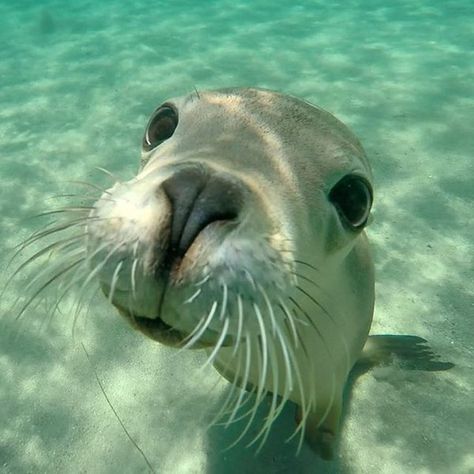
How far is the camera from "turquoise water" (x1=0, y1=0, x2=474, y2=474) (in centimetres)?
279

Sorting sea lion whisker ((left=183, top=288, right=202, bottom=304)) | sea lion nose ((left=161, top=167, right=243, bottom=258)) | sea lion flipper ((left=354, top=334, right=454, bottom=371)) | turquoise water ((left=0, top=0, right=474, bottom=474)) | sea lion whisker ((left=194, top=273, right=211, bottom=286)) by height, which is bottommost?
turquoise water ((left=0, top=0, right=474, bottom=474))

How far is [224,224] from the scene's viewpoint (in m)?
1.40

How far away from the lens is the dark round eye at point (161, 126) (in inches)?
86.7

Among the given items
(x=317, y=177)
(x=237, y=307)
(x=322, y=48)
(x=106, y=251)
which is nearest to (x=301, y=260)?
(x=317, y=177)

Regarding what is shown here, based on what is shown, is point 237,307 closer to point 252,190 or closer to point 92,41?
point 252,190

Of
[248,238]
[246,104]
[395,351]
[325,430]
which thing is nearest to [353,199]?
[246,104]

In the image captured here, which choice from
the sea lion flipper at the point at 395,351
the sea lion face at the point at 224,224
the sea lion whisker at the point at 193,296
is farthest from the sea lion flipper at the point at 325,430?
the sea lion whisker at the point at 193,296

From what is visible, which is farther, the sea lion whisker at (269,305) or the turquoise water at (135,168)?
the turquoise water at (135,168)

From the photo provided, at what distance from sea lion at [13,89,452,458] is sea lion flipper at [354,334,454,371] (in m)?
0.46

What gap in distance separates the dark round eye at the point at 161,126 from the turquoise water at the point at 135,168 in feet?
4.83

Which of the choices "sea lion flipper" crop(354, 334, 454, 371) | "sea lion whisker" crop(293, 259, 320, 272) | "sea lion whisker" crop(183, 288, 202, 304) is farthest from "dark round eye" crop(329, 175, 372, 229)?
"sea lion flipper" crop(354, 334, 454, 371)

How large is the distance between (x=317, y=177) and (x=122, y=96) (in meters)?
6.28

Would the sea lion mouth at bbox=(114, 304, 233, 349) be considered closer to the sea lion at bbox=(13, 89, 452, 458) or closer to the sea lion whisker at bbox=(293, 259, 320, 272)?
the sea lion at bbox=(13, 89, 452, 458)

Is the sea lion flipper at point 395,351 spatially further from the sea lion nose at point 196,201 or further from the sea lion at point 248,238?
the sea lion nose at point 196,201
